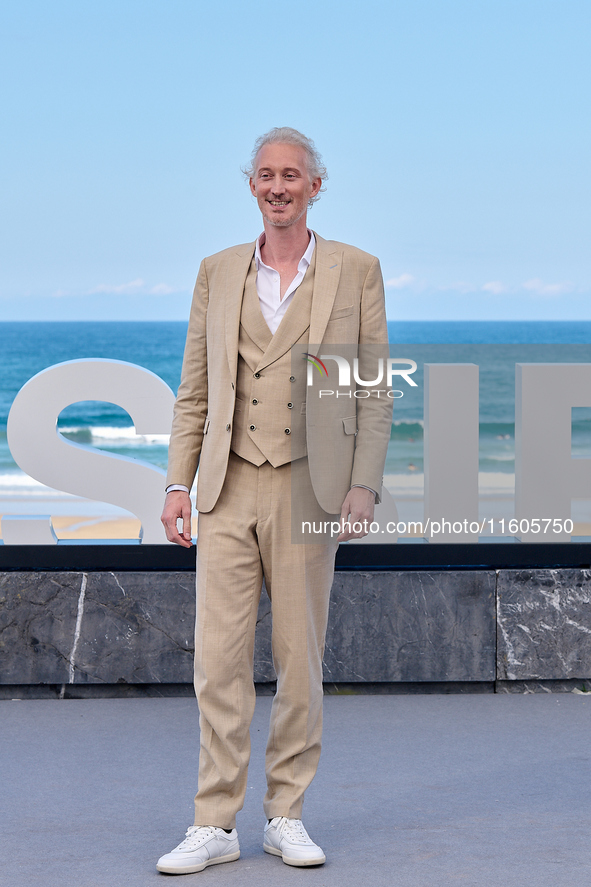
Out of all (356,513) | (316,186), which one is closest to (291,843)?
(356,513)

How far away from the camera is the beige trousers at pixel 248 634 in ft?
7.68

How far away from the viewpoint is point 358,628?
3.80 m

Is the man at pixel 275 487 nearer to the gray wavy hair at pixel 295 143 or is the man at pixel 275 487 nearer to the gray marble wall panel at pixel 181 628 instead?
the gray wavy hair at pixel 295 143

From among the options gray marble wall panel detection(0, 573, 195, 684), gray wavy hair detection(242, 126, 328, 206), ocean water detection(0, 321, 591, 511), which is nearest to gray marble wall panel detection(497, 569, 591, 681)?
ocean water detection(0, 321, 591, 511)

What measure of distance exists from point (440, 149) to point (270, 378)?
30.9 m

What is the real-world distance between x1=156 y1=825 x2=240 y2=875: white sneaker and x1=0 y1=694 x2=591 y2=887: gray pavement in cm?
3

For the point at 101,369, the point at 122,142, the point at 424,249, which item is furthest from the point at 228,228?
the point at 101,369

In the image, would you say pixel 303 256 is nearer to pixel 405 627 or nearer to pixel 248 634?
pixel 248 634

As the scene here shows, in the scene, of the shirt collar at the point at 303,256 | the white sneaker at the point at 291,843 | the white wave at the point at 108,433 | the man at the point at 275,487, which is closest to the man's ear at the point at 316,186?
the man at the point at 275,487

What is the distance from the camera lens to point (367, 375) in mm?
2424

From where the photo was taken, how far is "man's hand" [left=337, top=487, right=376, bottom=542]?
7.75 ft

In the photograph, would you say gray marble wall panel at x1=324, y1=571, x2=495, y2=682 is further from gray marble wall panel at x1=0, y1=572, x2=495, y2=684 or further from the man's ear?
the man's ear

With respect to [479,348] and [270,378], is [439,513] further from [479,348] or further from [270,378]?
[270,378]

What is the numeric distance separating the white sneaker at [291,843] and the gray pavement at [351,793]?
0.08ft
